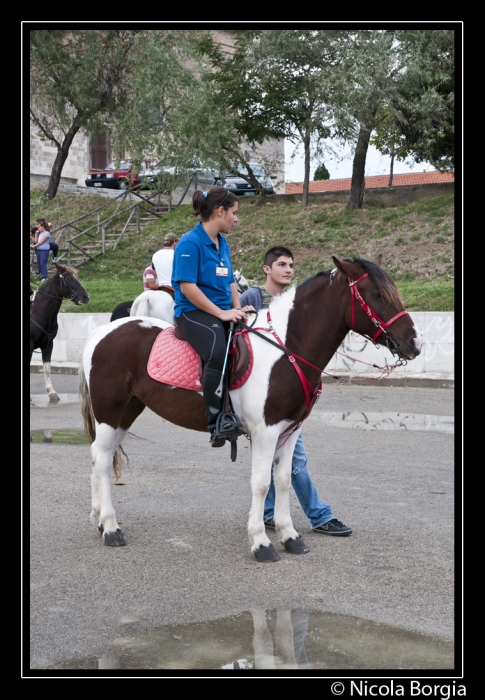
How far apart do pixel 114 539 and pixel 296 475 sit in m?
1.45

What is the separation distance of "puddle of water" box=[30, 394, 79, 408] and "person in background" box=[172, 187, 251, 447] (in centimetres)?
803

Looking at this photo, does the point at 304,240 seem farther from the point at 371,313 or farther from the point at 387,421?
the point at 371,313

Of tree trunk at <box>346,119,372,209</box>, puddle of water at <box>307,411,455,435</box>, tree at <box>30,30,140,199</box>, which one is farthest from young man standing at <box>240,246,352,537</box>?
tree at <box>30,30,140,199</box>

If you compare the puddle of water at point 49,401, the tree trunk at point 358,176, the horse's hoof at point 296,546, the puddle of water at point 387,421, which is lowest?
the horse's hoof at point 296,546

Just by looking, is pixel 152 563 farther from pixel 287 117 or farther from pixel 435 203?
pixel 287 117

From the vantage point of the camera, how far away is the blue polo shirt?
536cm

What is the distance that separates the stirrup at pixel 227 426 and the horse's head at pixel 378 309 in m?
1.06

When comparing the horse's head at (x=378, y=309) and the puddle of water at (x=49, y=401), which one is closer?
the horse's head at (x=378, y=309)

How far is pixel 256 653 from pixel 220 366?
203 centimetres

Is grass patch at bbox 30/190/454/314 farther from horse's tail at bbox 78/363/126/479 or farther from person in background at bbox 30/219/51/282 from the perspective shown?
horse's tail at bbox 78/363/126/479

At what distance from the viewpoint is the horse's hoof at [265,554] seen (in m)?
5.30

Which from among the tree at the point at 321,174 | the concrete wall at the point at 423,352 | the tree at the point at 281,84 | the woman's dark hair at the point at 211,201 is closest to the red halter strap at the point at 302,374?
the woman's dark hair at the point at 211,201

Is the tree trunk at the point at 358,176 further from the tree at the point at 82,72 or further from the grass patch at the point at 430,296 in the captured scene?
the tree at the point at 82,72

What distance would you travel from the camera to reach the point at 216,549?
18.2 ft
